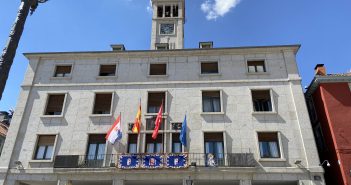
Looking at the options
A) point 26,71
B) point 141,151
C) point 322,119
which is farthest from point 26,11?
point 322,119

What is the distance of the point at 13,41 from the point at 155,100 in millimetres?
13455

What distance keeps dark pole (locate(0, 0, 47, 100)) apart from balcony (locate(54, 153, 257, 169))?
11.3 m

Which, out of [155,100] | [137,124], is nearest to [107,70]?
[155,100]

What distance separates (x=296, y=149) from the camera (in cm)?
1906

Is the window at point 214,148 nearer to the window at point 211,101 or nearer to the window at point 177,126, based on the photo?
the window at point 177,126

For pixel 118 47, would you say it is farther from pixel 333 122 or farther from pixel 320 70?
pixel 333 122

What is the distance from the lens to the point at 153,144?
66.0 feet

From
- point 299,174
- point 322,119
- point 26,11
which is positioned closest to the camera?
point 26,11

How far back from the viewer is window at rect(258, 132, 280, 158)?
1920cm

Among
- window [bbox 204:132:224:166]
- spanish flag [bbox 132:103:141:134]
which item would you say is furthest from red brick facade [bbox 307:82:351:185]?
spanish flag [bbox 132:103:141:134]

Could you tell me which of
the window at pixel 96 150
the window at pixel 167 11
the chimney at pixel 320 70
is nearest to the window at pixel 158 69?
the window at pixel 96 150

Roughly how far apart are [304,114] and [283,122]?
4.88ft

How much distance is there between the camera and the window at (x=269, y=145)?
19.2 meters

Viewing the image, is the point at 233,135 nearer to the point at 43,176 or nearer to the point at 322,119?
the point at 322,119
